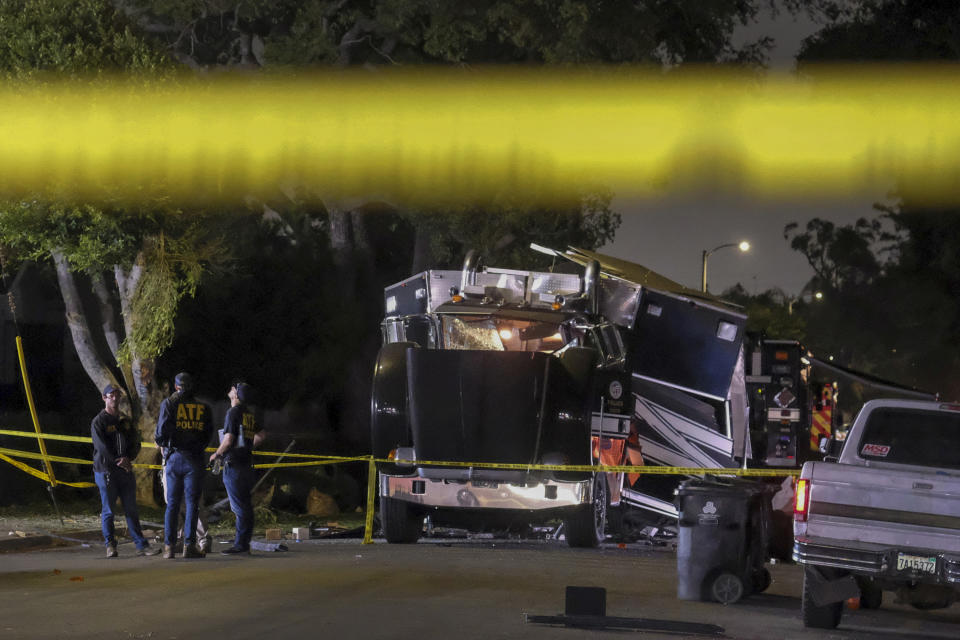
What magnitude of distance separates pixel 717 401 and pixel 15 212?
986 cm

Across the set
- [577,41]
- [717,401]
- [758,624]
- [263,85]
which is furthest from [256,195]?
[758,624]

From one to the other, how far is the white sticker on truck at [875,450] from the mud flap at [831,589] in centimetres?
120

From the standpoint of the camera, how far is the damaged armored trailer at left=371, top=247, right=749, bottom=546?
1602 centimetres

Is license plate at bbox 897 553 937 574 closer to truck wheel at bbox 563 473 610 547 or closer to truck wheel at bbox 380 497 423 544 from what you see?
truck wheel at bbox 563 473 610 547

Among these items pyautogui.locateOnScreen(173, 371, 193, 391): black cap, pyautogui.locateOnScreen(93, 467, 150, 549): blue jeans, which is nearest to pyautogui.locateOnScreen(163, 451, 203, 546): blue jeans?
pyautogui.locateOnScreen(93, 467, 150, 549): blue jeans

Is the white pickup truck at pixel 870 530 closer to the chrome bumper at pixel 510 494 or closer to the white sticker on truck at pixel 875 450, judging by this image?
the white sticker on truck at pixel 875 450

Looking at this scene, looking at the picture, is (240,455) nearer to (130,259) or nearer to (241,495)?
(241,495)

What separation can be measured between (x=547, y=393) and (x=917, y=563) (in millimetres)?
6279

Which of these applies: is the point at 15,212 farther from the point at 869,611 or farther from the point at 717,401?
the point at 869,611

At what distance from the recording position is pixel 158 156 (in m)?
19.7

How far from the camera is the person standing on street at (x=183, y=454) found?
14.7 meters

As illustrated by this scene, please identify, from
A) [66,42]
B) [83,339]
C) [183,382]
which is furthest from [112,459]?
[83,339]

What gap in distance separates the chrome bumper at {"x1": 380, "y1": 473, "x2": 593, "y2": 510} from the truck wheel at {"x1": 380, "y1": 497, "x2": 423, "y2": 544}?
2.24ft

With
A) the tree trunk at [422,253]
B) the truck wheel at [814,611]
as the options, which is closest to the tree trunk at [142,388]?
the tree trunk at [422,253]
